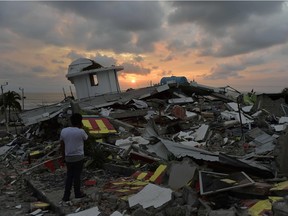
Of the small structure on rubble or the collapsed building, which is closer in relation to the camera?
the collapsed building

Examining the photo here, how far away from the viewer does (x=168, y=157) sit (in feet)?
29.2

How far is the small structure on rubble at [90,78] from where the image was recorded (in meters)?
23.6

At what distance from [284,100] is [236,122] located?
154 inches

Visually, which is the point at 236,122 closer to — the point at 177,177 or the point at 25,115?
the point at 177,177

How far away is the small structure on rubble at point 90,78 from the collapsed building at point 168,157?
332cm

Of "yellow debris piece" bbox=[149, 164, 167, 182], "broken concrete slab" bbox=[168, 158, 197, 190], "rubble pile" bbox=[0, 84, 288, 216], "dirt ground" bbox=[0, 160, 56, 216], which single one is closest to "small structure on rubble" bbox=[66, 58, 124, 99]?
"rubble pile" bbox=[0, 84, 288, 216]

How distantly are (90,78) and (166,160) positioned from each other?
15864mm

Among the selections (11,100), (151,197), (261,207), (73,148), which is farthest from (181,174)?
(11,100)

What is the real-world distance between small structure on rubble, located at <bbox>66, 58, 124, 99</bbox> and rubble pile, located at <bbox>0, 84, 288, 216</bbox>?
13.3 feet

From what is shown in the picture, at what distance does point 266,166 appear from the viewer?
23.2 feet

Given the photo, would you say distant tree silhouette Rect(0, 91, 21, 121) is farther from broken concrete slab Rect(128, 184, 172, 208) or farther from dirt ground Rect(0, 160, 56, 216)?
broken concrete slab Rect(128, 184, 172, 208)

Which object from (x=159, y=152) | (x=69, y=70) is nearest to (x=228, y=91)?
(x=69, y=70)

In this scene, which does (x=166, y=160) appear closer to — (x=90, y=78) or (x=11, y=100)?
(x=90, y=78)

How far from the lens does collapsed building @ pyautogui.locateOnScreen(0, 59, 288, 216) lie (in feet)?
19.0
